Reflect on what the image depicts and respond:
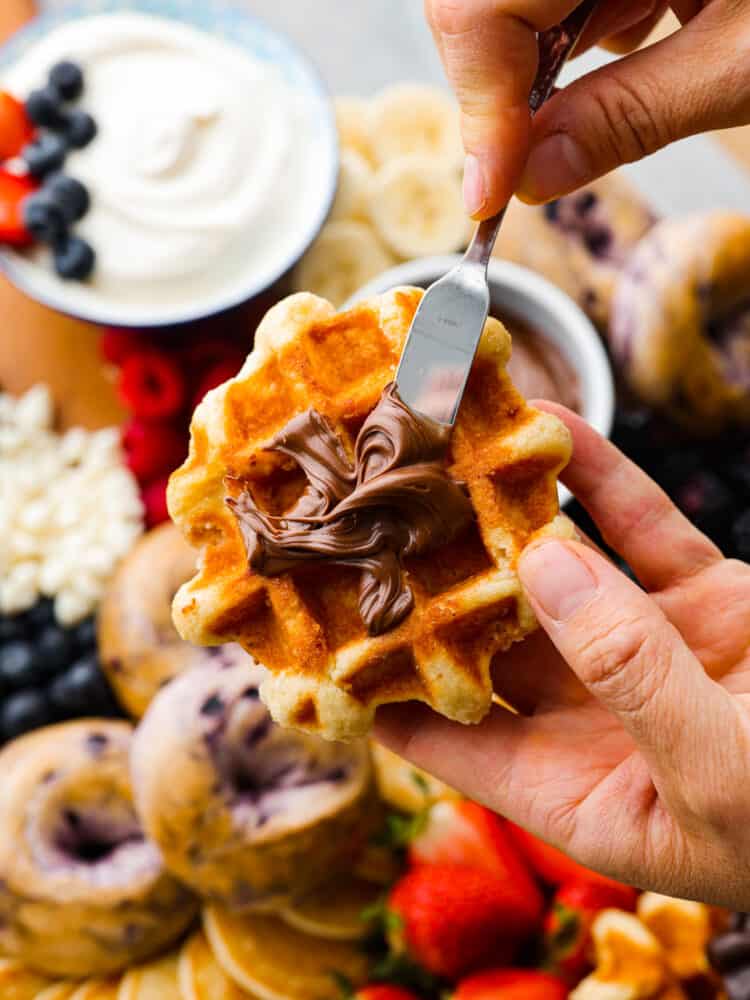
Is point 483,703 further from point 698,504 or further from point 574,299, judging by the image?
point 574,299

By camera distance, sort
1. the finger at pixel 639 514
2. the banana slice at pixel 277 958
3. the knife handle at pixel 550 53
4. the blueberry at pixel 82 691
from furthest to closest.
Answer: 1. the blueberry at pixel 82 691
2. the banana slice at pixel 277 958
3. the finger at pixel 639 514
4. the knife handle at pixel 550 53

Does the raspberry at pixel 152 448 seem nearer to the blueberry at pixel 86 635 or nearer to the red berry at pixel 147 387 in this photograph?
the red berry at pixel 147 387

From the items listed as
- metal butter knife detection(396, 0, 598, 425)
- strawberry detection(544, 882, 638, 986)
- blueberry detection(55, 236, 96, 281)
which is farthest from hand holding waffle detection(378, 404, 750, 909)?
blueberry detection(55, 236, 96, 281)

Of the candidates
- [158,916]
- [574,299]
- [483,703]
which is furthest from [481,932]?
[574,299]

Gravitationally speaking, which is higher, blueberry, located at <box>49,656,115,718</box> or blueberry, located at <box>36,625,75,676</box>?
blueberry, located at <box>36,625,75,676</box>

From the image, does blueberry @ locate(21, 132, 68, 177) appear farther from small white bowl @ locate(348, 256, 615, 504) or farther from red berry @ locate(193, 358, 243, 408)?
small white bowl @ locate(348, 256, 615, 504)

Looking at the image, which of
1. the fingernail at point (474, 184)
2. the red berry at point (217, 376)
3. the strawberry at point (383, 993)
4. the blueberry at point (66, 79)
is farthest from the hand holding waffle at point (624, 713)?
the blueberry at point (66, 79)

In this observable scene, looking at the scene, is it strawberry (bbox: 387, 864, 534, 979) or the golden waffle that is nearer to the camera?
the golden waffle

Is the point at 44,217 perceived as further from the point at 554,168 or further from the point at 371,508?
the point at 371,508
